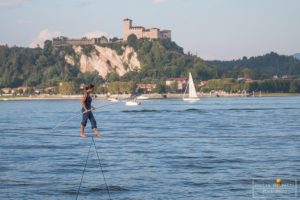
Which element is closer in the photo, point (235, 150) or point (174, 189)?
point (174, 189)

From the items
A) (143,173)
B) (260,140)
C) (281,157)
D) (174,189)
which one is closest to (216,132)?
(260,140)

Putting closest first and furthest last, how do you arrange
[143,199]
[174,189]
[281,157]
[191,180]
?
[143,199] → [174,189] → [191,180] → [281,157]

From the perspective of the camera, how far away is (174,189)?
2980 cm

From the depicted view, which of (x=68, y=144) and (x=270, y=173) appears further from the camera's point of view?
(x=68, y=144)

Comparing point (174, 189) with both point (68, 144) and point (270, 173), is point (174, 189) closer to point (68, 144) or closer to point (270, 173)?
point (270, 173)

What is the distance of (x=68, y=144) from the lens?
49.0m

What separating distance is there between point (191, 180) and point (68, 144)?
1850 cm

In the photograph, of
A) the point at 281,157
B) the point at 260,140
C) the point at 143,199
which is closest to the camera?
the point at 143,199

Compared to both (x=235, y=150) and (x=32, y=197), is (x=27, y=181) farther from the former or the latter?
(x=235, y=150)

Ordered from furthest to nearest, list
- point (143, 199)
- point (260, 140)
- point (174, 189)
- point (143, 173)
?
point (260, 140) → point (143, 173) → point (174, 189) → point (143, 199)

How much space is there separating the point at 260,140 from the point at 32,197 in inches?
869

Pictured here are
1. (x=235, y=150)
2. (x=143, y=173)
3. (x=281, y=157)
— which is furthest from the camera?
(x=235, y=150)

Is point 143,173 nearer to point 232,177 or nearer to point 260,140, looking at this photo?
point 232,177

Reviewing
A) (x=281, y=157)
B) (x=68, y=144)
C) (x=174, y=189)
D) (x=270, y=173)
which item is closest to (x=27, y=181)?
(x=174, y=189)
